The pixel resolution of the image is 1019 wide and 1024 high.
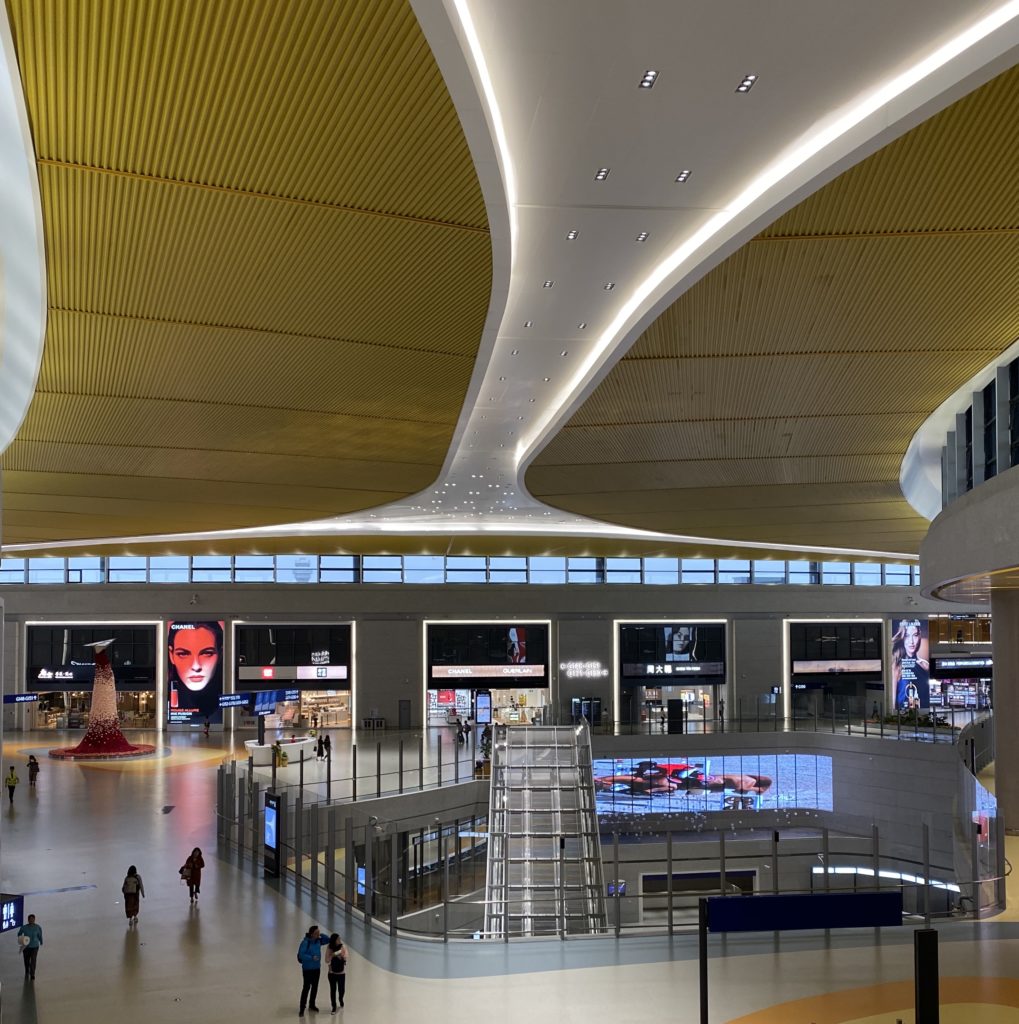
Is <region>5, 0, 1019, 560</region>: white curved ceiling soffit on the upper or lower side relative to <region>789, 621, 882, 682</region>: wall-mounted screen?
upper

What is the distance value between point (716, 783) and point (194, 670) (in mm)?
19292

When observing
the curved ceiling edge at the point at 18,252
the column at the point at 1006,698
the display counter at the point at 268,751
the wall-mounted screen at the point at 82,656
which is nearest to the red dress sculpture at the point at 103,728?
the display counter at the point at 268,751

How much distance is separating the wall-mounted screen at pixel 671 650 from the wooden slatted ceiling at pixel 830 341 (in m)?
21.9

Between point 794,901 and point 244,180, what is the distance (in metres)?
10.0

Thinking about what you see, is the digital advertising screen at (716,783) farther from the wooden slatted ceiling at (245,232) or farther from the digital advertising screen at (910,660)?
the wooden slatted ceiling at (245,232)

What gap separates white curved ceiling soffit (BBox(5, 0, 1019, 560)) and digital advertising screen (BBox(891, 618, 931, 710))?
38.2 metres

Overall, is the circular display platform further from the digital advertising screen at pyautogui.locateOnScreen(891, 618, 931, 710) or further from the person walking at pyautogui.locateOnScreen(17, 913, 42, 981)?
the digital advertising screen at pyautogui.locateOnScreen(891, 618, 931, 710)

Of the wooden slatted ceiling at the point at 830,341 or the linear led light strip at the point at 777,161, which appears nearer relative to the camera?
the linear led light strip at the point at 777,161

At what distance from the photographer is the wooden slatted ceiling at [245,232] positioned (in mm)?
5938

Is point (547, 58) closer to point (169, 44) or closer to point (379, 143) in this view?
point (379, 143)

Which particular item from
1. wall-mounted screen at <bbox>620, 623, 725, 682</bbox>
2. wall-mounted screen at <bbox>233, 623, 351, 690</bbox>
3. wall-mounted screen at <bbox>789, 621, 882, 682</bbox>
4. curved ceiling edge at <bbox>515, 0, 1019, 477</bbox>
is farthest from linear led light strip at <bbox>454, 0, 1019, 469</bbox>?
wall-mounted screen at <bbox>789, 621, 882, 682</bbox>

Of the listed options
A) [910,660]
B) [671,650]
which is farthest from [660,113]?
[910,660]

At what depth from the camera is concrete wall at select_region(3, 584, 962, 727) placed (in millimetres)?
41188

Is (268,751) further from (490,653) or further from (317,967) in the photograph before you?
(490,653)
